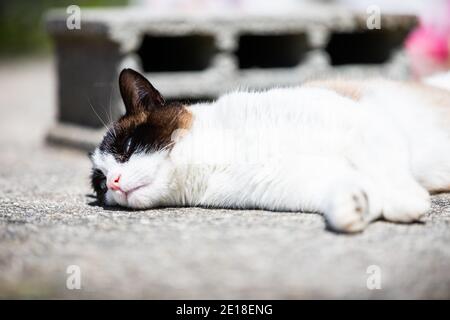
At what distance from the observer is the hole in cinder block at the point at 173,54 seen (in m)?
3.92

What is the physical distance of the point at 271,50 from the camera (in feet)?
13.8

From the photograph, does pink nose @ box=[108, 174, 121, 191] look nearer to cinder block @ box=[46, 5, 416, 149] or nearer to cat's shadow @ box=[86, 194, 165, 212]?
cat's shadow @ box=[86, 194, 165, 212]

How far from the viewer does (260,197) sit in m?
2.18

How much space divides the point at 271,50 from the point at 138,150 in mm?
2226

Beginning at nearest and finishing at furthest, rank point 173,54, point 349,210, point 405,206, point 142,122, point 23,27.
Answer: point 349,210
point 405,206
point 142,122
point 173,54
point 23,27

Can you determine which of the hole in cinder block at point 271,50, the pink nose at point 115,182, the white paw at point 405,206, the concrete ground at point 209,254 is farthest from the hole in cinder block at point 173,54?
the white paw at point 405,206

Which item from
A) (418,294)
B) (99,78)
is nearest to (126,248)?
(418,294)

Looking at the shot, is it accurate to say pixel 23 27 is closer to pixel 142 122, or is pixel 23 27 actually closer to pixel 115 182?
pixel 142 122

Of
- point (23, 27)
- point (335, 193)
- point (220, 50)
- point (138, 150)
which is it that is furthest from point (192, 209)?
point (23, 27)

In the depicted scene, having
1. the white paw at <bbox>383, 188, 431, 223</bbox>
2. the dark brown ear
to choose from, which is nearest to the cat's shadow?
the dark brown ear

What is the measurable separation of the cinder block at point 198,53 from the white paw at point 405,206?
1.81 metres

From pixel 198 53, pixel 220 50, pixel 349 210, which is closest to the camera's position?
pixel 349 210

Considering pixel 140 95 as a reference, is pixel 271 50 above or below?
above
